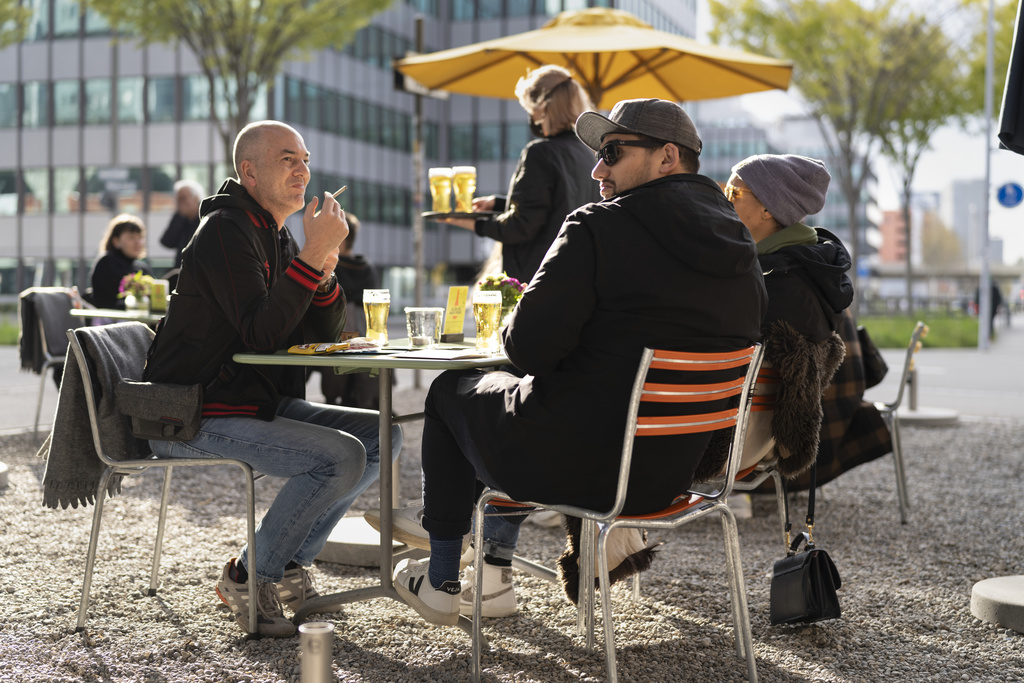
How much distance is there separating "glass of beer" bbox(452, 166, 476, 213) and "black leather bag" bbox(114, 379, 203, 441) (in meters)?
1.53

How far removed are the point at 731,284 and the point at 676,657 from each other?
4.60 ft

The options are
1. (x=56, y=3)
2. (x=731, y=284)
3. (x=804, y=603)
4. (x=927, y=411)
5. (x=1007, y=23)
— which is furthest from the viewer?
(x=56, y=3)

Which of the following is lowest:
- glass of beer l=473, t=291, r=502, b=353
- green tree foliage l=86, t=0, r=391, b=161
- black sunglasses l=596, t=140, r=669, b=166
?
glass of beer l=473, t=291, r=502, b=353

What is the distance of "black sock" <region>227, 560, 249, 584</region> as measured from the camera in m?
3.69

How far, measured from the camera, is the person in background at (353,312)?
723cm

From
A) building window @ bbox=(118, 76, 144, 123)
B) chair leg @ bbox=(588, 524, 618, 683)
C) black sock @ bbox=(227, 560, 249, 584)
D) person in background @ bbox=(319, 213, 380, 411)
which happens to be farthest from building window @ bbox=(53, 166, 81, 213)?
chair leg @ bbox=(588, 524, 618, 683)

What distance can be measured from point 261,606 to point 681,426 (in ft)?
5.68

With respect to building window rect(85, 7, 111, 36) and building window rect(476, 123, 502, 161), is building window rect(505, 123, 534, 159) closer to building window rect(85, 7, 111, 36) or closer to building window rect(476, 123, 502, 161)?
building window rect(476, 123, 502, 161)

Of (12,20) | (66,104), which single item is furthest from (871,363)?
(66,104)

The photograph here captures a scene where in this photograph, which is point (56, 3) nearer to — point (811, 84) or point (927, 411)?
point (811, 84)

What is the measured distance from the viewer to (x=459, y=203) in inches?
177

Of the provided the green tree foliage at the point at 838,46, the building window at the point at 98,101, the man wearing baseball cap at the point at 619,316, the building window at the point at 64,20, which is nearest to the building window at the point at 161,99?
the building window at the point at 98,101

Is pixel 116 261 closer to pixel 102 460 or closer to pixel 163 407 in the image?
pixel 102 460

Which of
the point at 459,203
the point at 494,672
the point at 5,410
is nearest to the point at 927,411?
the point at 459,203
